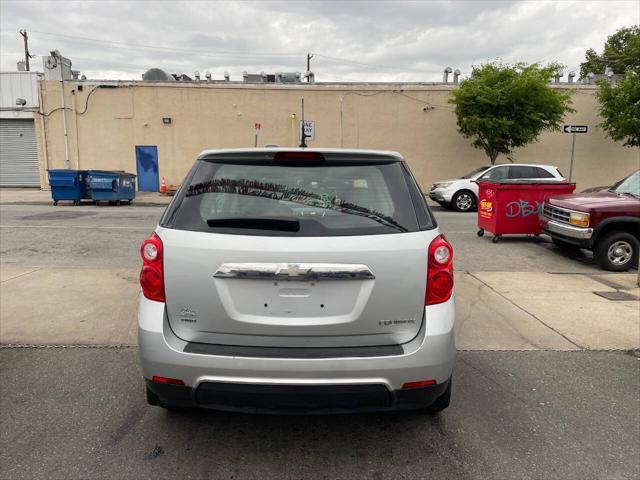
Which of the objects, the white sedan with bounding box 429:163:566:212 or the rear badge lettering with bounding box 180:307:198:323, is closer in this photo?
the rear badge lettering with bounding box 180:307:198:323

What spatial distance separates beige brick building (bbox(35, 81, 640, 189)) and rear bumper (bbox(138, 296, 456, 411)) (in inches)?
799

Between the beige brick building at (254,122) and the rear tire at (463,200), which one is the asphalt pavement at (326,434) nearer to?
the rear tire at (463,200)

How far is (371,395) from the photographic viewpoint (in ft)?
7.86

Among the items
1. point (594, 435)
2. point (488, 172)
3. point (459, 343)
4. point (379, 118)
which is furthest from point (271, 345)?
point (379, 118)

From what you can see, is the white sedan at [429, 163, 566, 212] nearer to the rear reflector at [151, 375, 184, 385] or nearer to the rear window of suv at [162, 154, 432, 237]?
the rear window of suv at [162, 154, 432, 237]

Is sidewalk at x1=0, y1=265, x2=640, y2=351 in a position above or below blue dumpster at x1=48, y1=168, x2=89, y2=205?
below

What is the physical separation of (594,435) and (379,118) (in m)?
20.8

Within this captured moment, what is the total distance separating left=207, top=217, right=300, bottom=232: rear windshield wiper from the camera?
2492mm

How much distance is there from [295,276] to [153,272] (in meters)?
0.79

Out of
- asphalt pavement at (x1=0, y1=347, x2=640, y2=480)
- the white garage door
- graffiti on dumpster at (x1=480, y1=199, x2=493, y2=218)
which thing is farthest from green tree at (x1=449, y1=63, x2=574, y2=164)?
the white garage door

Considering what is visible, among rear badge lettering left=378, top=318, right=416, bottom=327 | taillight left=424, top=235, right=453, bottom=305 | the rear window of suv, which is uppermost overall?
the rear window of suv

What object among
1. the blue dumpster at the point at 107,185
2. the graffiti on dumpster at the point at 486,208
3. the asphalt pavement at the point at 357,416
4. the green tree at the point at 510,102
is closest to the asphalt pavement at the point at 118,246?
the graffiti on dumpster at the point at 486,208

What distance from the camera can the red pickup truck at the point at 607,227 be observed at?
293 inches

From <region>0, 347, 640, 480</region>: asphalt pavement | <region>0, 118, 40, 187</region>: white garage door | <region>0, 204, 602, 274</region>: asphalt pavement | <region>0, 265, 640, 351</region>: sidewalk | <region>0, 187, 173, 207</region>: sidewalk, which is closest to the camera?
<region>0, 347, 640, 480</region>: asphalt pavement
